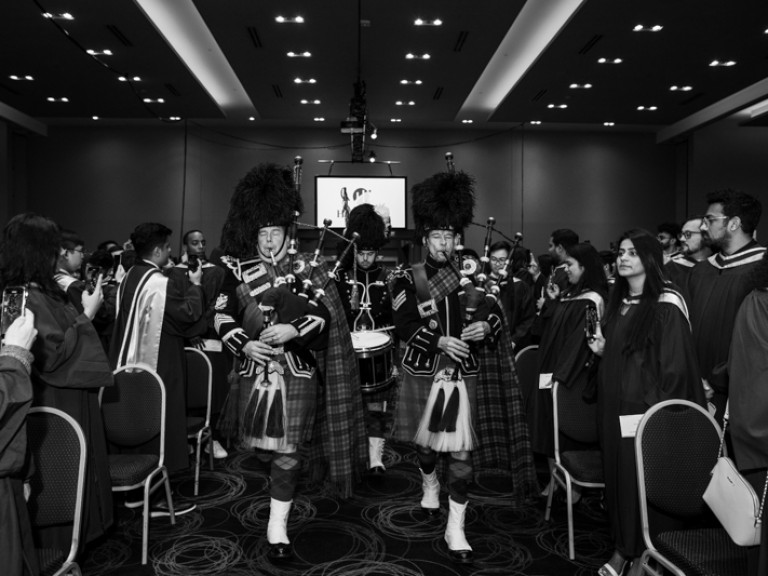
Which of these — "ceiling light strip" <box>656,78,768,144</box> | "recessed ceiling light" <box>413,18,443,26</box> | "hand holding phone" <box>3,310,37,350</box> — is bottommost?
"hand holding phone" <box>3,310,37,350</box>

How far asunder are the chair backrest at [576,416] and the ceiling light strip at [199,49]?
6078 millimetres

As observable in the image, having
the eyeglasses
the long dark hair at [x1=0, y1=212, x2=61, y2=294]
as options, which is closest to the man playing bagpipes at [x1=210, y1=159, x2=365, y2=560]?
the long dark hair at [x1=0, y1=212, x2=61, y2=294]

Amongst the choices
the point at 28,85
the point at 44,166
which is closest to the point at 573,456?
the point at 28,85

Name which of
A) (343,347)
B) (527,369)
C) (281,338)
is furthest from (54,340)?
(527,369)

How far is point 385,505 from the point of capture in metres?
3.84

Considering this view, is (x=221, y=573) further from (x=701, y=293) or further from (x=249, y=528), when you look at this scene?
(x=701, y=293)

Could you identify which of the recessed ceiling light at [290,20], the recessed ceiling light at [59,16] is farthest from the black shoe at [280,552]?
the recessed ceiling light at [59,16]

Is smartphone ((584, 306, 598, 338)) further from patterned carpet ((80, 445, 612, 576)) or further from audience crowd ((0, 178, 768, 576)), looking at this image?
patterned carpet ((80, 445, 612, 576))

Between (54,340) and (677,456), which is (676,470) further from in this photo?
(54,340)

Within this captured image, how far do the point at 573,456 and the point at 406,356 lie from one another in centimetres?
102

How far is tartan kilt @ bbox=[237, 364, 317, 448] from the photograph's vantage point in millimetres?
3021

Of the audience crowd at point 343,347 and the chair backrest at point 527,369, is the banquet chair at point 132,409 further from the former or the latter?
the chair backrest at point 527,369

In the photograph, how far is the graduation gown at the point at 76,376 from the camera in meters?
2.33

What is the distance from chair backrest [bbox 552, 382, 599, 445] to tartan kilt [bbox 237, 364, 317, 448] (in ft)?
4.35
